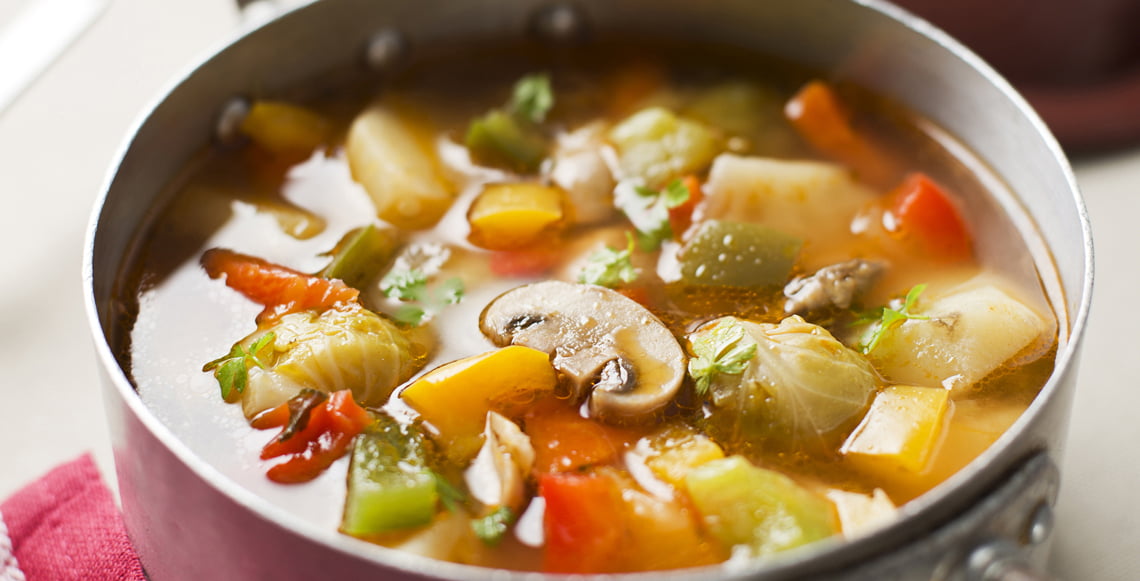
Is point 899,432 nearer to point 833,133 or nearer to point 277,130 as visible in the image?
point 833,133

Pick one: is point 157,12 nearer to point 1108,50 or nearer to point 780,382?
point 780,382

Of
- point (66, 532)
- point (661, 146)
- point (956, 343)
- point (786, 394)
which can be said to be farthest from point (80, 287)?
point (956, 343)

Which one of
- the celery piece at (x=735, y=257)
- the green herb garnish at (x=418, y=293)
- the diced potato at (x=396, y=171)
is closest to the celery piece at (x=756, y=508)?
the celery piece at (x=735, y=257)

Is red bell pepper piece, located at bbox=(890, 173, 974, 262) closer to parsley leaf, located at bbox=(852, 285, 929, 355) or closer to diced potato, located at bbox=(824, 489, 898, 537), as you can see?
parsley leaf, located at bbox=(852, 285, 929, 355)

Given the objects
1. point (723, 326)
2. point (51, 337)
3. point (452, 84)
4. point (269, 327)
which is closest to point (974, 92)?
point (723, 326)

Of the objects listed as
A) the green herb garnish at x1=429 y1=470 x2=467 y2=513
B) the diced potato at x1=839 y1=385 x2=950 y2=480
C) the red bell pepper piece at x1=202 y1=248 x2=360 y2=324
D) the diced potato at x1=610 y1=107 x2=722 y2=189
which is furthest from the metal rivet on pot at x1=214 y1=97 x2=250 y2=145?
the diced potato at x1=839 y1=385 x2=950 y2=480

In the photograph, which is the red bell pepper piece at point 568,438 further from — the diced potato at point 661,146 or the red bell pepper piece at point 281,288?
the diced potato at point 661,146
